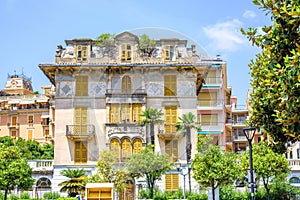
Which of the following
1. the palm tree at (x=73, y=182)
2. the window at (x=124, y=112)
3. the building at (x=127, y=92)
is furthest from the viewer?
the palm tree at (x=73, y=182)

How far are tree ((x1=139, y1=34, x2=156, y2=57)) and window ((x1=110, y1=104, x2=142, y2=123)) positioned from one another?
2.20 meters

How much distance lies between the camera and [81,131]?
19.2m

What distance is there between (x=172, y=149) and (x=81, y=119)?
3.93m

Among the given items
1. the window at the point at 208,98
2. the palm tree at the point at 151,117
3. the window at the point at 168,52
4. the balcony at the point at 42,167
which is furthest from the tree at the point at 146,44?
the balcony at the point at 42,167

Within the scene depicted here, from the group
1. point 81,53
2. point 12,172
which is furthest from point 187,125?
point 12,172

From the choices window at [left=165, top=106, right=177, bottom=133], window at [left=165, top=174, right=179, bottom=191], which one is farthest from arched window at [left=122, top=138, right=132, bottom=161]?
window at [left=165, top=174, right=179, bottom=191]

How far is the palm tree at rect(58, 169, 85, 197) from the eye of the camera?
997 inches

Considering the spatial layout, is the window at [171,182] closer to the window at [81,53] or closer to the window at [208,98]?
the window at [208,98]

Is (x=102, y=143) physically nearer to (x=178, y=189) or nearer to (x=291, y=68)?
(x=178, y=189)

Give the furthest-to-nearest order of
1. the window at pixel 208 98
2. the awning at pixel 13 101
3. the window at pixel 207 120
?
the awning at pixel 13 101
the window at pixel 208 98
the window at pixel 207 120

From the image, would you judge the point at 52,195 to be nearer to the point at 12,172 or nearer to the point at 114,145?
the point at 12,172

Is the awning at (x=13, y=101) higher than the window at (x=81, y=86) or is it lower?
higher

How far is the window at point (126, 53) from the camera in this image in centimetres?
1788

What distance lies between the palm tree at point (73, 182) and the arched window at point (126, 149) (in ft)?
11.6
